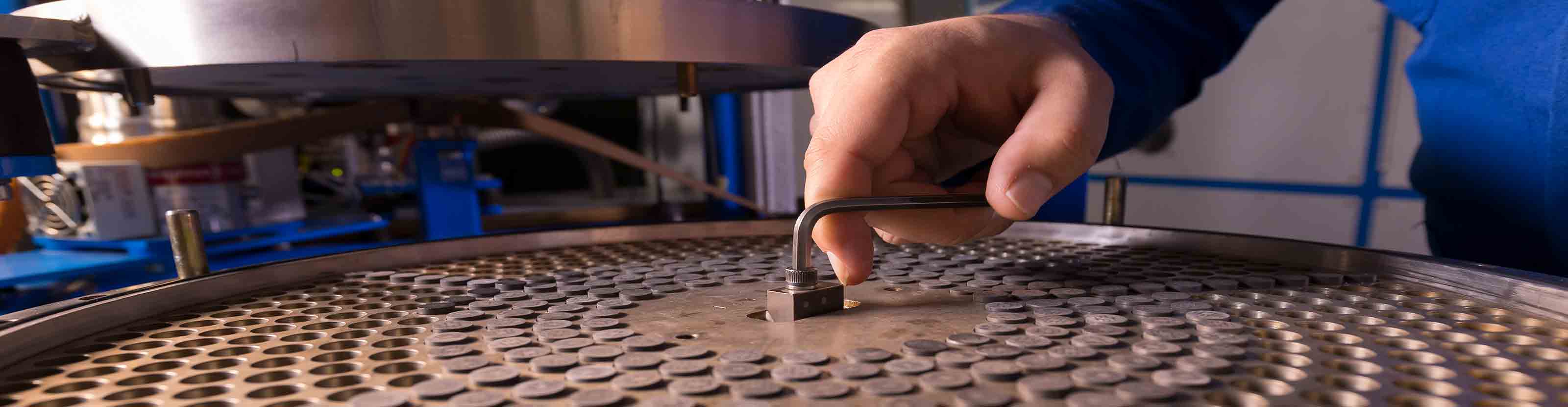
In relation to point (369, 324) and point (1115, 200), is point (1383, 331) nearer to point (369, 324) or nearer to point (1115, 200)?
point (1115, 200)

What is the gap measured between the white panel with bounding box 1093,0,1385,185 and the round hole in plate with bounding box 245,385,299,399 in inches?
89.8

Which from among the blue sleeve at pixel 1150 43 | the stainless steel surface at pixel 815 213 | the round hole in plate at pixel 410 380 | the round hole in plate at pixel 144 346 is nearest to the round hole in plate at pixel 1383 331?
the stainless steel surface at pixel 815 213

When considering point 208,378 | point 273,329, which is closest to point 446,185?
point 273,329

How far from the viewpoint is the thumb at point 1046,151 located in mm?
515

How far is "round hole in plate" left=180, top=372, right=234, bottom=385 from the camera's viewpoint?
402 millimetres

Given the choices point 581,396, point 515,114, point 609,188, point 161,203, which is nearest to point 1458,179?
point 581,396

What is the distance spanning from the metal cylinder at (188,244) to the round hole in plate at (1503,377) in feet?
2.67

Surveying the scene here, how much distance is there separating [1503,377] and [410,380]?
1.81ft

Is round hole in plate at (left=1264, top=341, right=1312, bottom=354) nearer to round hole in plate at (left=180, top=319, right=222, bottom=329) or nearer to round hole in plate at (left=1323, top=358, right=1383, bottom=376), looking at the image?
round hole in plate at (left=1323, top=358, right=1383, bottom=376)

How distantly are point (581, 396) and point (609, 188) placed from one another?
2600 millimetres

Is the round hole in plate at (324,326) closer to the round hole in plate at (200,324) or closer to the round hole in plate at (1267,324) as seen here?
the round hole in plate at (200,324)

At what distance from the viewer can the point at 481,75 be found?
2.50 feet

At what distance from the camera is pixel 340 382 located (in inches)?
15.6

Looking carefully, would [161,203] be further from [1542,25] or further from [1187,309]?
[1542,25]
